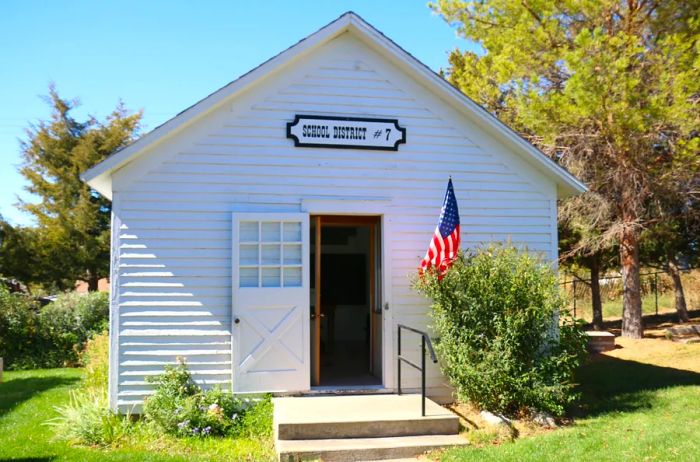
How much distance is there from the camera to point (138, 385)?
8.09 meters

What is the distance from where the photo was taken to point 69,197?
83.1ft

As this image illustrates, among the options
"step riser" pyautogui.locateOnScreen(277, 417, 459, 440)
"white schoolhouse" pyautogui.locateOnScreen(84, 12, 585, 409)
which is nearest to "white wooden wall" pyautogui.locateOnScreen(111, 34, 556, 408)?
"white schoolhouse" pyautogui.locateOnScreen(84, 12, 585, 409)

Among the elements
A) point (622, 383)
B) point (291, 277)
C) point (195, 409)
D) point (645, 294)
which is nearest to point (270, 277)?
point (291, 277)

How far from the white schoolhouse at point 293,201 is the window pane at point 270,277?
0.07 feet

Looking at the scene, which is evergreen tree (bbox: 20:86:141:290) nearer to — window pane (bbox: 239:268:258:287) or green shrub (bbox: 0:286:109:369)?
green shrub (bbox: 0:286:109:369)

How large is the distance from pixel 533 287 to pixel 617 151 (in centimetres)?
775

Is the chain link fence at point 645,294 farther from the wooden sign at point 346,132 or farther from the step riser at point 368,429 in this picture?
the step riser at point 368,429

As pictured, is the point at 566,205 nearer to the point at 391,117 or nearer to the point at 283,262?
the point at 391,117

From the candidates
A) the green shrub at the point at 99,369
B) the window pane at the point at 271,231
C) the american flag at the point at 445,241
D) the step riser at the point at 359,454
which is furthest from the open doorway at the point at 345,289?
the step riser at the point at 359,454

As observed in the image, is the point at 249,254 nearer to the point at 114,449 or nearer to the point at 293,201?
the point at 293,201

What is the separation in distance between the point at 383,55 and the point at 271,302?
3819 mm

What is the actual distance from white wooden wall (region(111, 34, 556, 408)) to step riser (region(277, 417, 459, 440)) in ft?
5.28

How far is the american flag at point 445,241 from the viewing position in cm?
821

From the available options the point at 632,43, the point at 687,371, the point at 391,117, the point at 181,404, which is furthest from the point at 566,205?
the point at 181,404
